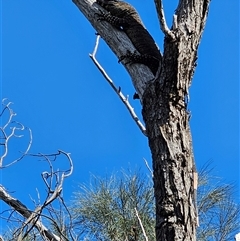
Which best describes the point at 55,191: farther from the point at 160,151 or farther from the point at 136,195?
the point at 136,195

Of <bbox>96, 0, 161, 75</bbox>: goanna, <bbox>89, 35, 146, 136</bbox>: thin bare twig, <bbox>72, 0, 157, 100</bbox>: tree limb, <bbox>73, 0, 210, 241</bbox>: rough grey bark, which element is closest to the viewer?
<bbox>73, 0, 210, 241</bbox>: rough grey bark

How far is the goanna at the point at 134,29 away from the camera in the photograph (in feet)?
7.68

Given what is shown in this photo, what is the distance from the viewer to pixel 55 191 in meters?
1.84

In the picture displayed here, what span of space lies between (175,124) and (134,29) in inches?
38.7

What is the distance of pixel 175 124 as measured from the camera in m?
1.83

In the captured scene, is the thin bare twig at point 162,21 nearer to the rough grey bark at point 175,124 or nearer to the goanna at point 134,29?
the rough grey bark at point 175,124

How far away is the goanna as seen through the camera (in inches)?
92.1

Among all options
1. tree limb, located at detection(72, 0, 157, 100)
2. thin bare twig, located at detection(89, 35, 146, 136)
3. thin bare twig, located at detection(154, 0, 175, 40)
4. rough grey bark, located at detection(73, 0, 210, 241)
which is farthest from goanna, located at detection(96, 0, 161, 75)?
thin bare twig, located at detection(154, 0, 175, 40)

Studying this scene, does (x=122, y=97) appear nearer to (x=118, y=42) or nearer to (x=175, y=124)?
(x=175, y=124)

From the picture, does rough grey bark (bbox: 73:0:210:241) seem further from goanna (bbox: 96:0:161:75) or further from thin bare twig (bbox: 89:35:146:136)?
goanna (bbox: 96:0:161:75)

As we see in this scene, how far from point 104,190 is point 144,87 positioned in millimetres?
843

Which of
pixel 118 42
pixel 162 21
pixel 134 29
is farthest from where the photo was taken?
pixel 134 29

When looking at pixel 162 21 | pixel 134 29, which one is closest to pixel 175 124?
pixel 162 21

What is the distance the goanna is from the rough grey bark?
0.32 meters
